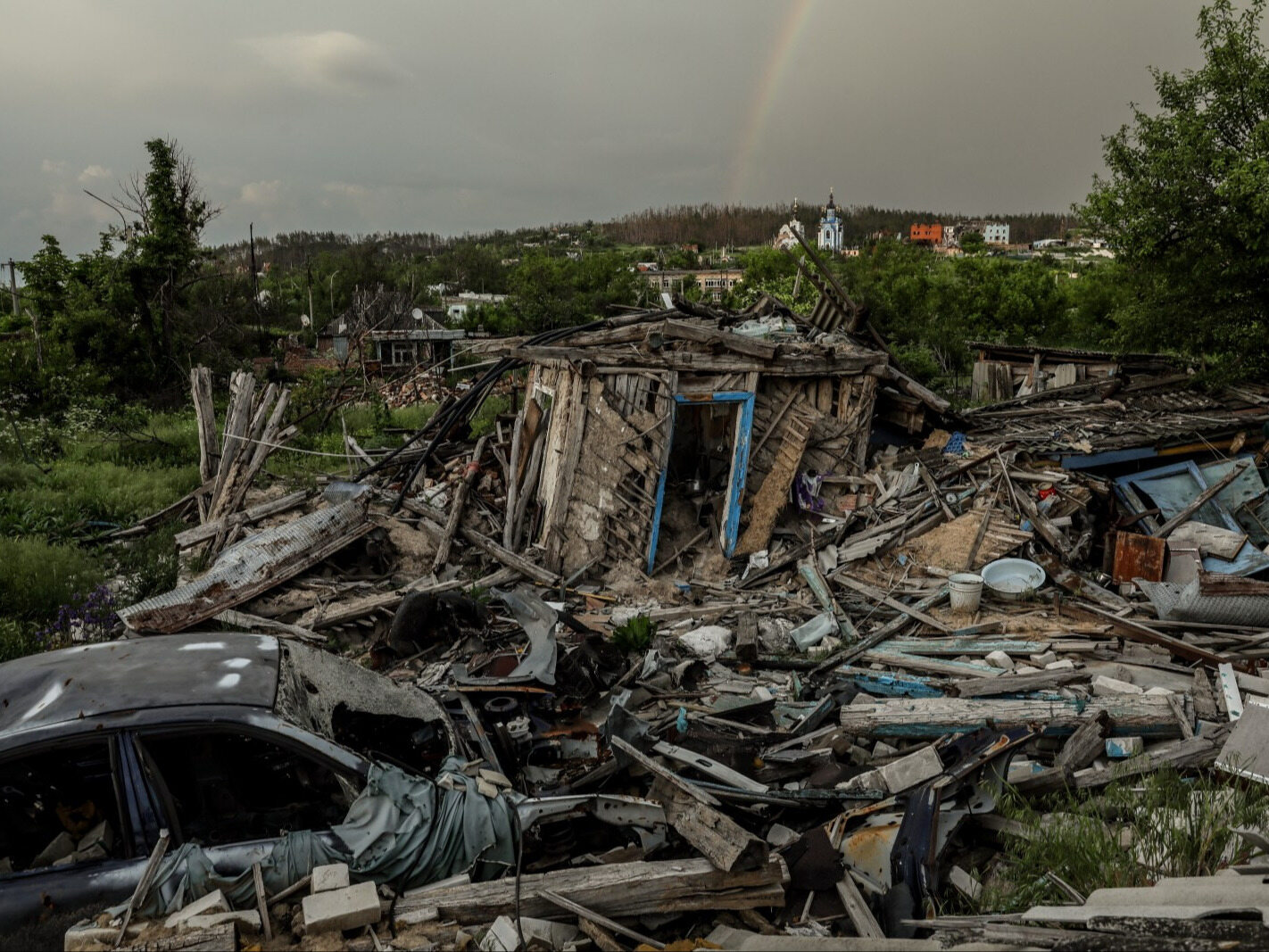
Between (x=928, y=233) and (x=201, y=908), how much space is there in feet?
558

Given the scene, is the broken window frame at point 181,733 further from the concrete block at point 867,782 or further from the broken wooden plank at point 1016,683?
the broken wooden plank at point 1016,683

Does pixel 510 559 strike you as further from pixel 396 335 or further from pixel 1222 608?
pixel 396 335

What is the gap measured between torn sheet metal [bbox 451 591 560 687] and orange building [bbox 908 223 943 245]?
15484cm

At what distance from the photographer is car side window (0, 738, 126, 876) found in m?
3.77

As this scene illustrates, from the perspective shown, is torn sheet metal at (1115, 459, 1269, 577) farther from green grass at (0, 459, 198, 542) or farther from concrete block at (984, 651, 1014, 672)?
green grass at (0, 459, 198, 542)

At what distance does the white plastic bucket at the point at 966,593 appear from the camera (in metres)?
9.25

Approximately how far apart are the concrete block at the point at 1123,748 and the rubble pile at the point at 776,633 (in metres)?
0.03

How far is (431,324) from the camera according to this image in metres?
39.4

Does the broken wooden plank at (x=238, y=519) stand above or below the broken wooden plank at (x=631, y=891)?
above

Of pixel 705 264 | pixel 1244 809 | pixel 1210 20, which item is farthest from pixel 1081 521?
pixel 705 264

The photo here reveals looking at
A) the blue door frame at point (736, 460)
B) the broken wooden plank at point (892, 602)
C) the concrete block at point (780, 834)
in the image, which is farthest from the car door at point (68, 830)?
the blue door frame at point (736, 460)

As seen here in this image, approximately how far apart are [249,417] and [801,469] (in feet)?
27.4

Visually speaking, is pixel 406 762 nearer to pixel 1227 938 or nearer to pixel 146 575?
pixel 1227 938

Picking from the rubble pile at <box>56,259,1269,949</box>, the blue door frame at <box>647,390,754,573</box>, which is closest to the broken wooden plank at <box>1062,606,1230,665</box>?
the rubble pile at <box>56,259,1269,949</box>
